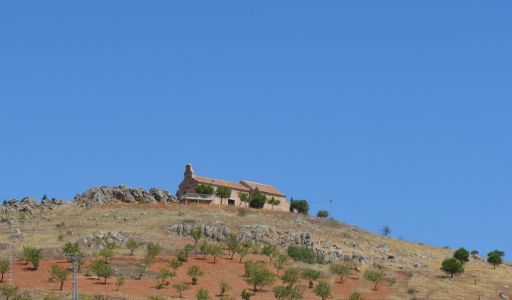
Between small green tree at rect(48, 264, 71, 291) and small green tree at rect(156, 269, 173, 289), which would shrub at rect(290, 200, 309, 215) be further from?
small green tree at rect(48, 264, 71, 291)

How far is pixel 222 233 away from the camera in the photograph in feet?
322

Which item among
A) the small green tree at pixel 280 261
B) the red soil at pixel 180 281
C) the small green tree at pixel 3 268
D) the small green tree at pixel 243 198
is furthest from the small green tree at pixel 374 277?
the small green tree at pixel 243 198

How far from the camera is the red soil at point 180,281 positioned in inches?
2758

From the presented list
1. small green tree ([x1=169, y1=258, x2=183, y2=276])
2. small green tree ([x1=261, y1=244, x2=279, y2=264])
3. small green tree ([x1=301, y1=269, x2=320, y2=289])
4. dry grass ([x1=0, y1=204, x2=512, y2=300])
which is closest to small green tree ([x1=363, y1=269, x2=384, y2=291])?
dry grass ([x1=0, y1=204, x2=512, y2=300])

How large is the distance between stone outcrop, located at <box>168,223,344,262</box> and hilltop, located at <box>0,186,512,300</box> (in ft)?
0.39

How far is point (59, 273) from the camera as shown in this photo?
69.7m

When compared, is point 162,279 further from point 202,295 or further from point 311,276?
point 311,276

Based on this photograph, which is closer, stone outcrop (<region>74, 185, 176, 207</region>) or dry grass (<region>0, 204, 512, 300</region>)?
dry grass (<region>0, 204, 512, 300</region>)

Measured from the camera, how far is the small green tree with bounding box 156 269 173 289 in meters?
73.2

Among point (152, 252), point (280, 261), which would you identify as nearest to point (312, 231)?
point (280, 261)

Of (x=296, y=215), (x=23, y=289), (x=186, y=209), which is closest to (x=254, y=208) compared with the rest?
(x=296, y=215)

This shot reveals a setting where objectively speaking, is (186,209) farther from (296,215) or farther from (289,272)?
(289,272)

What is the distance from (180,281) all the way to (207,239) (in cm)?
1986

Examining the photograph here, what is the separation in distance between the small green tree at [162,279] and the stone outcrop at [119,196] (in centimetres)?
3819
